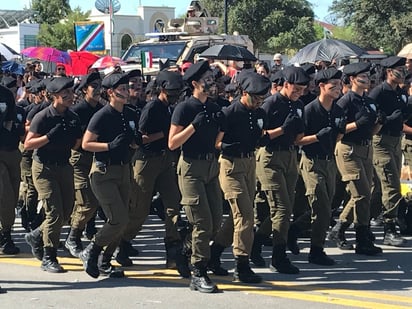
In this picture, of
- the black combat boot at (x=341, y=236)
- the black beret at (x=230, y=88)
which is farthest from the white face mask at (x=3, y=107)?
the black combat boot at (x=341, y=236)

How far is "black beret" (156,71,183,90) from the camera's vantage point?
8.10 m

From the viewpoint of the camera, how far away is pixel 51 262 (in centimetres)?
810

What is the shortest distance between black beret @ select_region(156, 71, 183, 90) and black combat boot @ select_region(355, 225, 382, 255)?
2.58m

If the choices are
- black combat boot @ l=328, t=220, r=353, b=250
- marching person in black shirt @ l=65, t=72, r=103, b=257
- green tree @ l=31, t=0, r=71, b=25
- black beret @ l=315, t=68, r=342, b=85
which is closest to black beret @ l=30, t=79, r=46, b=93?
marching person in black shirt @ l=65, t=72, r=103, b=257

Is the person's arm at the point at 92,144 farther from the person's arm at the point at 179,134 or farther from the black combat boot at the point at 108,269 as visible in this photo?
the black combat boot at the point at 108,269

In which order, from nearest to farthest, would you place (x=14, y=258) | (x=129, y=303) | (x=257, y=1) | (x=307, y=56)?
(x=129, y=303), (x=14, y=258), (x=307, y=56), (x=257, y=1)

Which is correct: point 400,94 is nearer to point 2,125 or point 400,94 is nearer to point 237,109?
point 237,109

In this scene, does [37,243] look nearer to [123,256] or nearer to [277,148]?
[123,256]

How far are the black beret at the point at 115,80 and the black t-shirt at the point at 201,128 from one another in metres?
0.67

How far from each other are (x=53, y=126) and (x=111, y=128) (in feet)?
2.49

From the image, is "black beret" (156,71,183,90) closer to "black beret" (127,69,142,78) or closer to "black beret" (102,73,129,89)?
"black beret" (127,69,142,78)

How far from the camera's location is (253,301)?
275 inches

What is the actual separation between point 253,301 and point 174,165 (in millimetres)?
2076

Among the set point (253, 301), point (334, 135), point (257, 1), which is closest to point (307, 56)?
point (334, 135)
